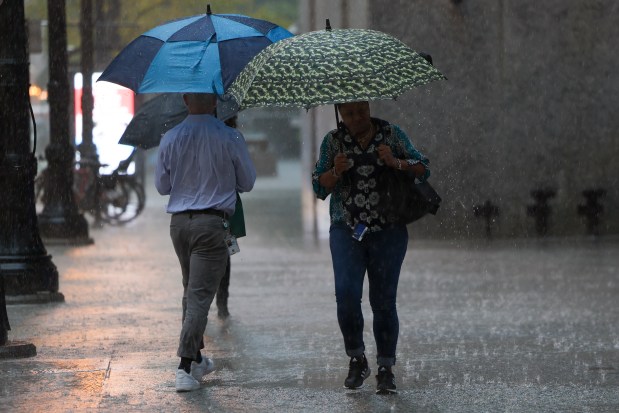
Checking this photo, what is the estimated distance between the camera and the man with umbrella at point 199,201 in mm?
8117

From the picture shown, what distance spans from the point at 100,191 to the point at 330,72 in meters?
16.0

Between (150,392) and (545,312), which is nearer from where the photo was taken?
(150,392)

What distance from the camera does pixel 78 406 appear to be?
7.64 m

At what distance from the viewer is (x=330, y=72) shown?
7.40m

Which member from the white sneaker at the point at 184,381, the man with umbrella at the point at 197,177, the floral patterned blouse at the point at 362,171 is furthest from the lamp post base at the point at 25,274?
the floral patterned blouse at the point at 362,171

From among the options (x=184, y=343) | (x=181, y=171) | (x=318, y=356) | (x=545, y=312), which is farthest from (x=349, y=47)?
(x=545, y=312)

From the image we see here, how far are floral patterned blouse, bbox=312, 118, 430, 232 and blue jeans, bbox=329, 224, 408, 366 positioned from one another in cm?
8

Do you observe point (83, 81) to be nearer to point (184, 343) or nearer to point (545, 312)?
point (545, 312)

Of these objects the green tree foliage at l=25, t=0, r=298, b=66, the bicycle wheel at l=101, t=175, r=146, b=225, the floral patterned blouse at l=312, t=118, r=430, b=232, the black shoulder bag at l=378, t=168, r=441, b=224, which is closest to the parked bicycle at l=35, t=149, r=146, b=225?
the bicycle wheel at l=101, t=175, r=146, b=225

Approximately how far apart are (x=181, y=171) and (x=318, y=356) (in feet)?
6.03

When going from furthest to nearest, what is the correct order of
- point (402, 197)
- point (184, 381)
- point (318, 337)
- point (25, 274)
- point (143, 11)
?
1. point (143, 11)
2. point (25, 274)
3. point (318, 337)
4. point (184, 381)
5. point (402, 197)

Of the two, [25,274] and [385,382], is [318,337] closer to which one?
[385,382]

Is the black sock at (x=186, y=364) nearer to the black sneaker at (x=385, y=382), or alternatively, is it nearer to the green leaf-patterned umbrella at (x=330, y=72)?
A: the black sneaker at (x=385, y=382)

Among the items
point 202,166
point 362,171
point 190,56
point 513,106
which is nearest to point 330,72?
point 362,171
